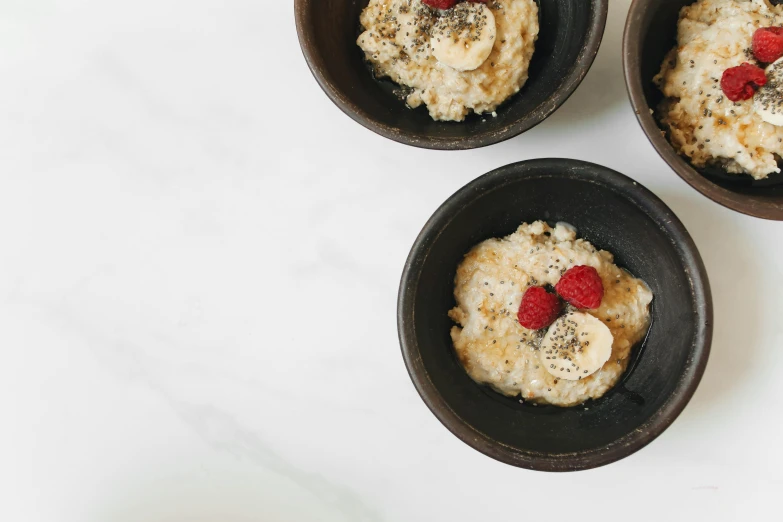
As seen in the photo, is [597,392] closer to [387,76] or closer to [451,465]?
[451,465]

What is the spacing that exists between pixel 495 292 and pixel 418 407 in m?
0.57

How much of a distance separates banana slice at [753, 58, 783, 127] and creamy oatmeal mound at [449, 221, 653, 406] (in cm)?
59

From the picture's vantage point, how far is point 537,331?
6.93ft

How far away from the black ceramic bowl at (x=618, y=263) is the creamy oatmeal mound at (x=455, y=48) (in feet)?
1.01

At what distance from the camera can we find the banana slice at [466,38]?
81.0 inches

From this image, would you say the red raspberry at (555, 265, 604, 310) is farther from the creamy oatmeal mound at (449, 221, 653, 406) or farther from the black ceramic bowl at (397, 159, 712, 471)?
the black ceramic bowl at (397, 159, 712, 471)

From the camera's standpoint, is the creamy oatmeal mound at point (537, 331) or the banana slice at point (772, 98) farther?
the creamy oatmeal mound at point (537, 331)

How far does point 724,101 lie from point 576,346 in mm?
828

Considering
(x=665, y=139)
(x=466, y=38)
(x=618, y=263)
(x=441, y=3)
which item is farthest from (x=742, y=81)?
(x=441, y=3)

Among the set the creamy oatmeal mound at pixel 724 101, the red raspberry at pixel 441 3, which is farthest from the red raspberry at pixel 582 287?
the red raspberry at pixel 441 3

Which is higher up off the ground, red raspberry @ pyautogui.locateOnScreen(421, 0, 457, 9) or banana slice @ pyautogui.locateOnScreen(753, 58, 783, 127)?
banana slice @ pyautogui.locateOnScreen(753, 58, 783, 127)

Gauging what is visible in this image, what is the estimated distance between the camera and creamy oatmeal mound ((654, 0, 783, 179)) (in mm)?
1983

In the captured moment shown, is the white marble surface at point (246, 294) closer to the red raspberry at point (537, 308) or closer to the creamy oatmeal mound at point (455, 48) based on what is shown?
the creamy oatmeal mound at point (455, 48)

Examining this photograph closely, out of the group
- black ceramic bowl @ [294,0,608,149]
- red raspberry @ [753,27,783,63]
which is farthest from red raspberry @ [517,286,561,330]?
red raspberry @ [753,27,783,63]
